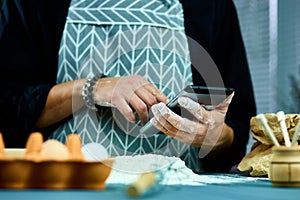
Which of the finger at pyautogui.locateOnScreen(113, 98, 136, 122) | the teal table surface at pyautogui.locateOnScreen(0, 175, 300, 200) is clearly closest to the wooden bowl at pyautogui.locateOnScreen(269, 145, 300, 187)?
the teal table surface at pyautogui.locateOnScreen(0, 175, 300, 200)

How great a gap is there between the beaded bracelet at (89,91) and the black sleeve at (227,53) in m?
0.29

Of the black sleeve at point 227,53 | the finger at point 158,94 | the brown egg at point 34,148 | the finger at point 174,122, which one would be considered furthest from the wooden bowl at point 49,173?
the black sleeve at point 227,53

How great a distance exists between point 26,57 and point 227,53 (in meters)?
0.56

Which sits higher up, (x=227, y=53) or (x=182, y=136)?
(x=227, y=53)

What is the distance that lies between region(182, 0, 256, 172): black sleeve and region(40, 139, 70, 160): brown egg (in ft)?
2.74

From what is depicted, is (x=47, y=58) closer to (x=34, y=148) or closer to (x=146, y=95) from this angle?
(x=146, y=95)

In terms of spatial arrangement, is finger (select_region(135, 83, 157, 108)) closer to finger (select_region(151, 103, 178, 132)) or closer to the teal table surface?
finger (select_region(151, 103, 178, 132))

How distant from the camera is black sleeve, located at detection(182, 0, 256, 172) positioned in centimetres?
153

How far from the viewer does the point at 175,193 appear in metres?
0.70

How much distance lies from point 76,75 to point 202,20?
387 mm

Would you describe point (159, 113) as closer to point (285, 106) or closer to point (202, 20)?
point (202, 20)

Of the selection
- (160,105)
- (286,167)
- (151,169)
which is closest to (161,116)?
(160,105)

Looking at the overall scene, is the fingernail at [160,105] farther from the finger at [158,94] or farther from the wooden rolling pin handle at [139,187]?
the wooden rolling pin handle at [139,187]

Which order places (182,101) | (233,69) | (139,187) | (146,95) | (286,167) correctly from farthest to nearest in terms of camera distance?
(233,69) < (146,95) < (182,101) < (286,167) < (139,187)
